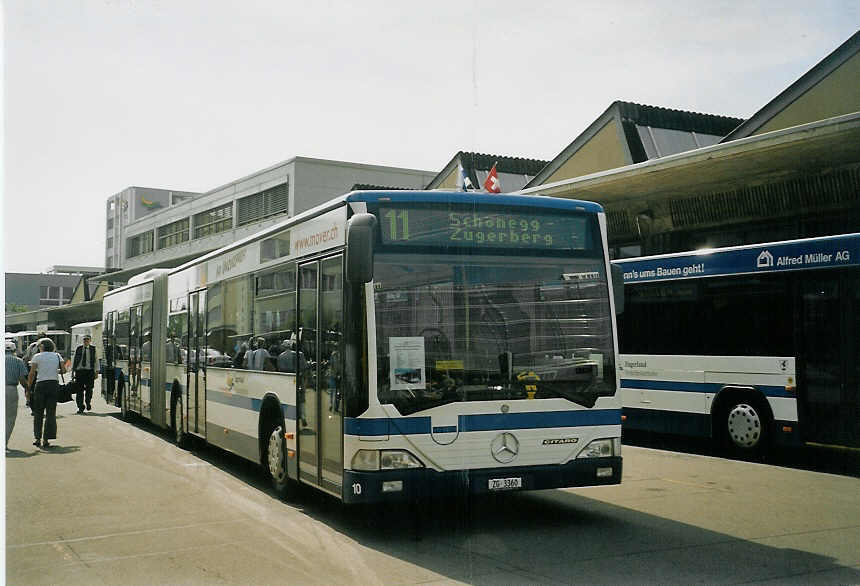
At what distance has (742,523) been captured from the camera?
8383mm

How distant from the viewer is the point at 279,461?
9695 mm

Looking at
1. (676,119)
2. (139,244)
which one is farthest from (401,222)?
(139,244)

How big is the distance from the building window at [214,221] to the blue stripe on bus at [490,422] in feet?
116

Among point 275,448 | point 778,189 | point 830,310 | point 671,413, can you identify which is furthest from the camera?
point 778,189

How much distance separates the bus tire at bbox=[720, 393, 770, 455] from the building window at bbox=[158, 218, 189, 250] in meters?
38.1

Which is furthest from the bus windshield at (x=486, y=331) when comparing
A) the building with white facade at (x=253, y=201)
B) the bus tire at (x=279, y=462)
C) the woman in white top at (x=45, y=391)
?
the building with white facade at (x=253, y=201)

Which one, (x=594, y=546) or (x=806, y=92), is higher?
(x=806, y=92)

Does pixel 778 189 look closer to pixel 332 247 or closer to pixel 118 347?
pixel 332 247

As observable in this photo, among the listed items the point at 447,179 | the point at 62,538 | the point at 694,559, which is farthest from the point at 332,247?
the point at 447,179

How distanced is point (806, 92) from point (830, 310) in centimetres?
698

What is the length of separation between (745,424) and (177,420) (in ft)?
29.3

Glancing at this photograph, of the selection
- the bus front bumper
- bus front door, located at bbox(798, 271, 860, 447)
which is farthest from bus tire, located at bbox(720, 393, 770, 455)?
the bus front bumper

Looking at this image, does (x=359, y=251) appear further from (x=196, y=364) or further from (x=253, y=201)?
(x=253, y=201)

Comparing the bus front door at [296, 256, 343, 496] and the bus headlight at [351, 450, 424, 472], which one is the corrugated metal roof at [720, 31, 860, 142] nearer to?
the bus front door at [296, 256, 343, 496]
